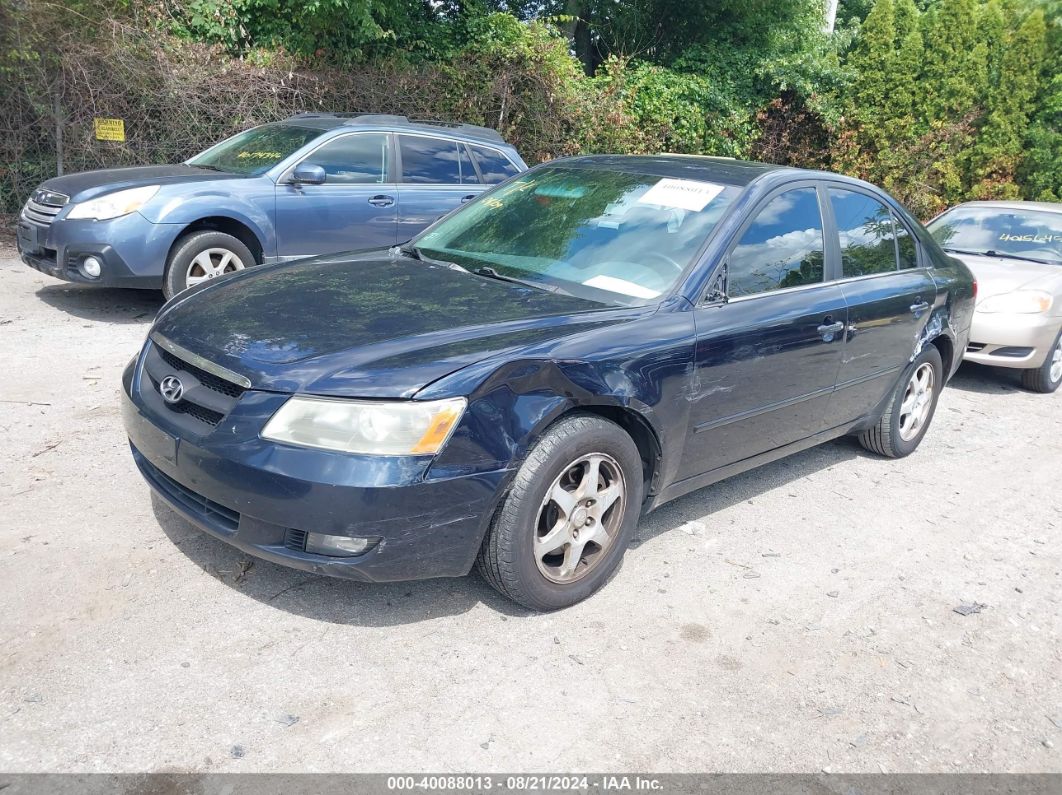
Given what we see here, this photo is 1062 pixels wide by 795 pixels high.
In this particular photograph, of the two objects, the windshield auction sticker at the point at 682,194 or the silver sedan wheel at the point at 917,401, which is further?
the silver sedan wheel at the point at 917,401

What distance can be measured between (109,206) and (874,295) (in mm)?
5401

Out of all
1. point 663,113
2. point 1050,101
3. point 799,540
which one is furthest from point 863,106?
point 799,540

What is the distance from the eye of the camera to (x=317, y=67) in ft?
37.8

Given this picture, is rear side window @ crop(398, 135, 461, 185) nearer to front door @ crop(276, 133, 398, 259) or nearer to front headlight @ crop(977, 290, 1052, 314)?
front door @ crop(276, 133, 398, 259)

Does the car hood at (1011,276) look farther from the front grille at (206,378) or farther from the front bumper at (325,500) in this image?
the front grille at (206,378)

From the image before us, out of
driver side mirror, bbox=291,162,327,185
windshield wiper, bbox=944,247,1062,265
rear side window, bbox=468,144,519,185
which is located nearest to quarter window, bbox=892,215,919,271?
windshield wiper, bbox=944,247,1062,265

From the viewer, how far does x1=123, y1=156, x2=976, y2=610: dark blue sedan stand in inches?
121

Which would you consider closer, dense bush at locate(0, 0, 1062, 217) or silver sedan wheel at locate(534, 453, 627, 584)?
silver sedan wheel at locate(534, 453, 627, 584)

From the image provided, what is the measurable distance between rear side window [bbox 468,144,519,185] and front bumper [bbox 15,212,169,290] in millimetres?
2920

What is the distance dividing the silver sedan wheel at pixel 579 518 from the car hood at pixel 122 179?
5.09 metres

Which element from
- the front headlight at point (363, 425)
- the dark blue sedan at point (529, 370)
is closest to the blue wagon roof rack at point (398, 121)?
the dark blue sedan at point (529, 370)

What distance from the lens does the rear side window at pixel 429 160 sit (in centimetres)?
831

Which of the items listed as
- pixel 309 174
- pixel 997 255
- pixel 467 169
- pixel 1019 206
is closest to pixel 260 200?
pixel 309 174

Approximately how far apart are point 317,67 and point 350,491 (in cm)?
978
